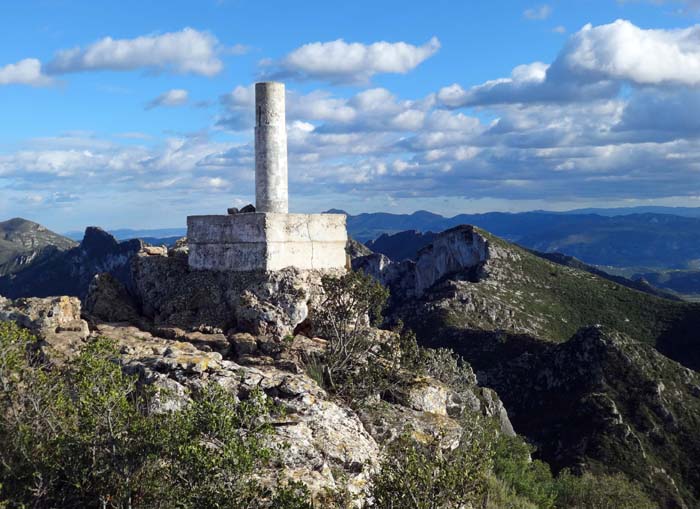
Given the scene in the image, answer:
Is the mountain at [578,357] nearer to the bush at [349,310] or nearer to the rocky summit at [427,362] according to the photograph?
the rocky summit at [427,362]

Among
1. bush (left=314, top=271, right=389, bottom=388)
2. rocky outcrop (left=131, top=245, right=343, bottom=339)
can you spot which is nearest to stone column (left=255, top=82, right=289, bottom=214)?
rocky outcrop (left=131, top=245, right=343, bottom=339)

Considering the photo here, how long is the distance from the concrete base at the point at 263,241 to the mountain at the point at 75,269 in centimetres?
14740

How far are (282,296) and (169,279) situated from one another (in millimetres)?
4924

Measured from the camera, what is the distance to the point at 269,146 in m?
24.2

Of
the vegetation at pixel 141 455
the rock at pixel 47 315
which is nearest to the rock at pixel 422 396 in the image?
the vegetation at pixel 141 455

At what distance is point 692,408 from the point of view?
6203cm

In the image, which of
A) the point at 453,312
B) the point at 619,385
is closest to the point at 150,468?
the point at 619,385

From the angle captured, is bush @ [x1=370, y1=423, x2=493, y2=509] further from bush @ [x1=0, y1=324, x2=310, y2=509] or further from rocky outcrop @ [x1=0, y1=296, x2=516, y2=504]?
bush @ [x1=0, y1=324, x2=310, y2=509]

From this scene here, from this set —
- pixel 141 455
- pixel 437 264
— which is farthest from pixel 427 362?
pixel 437 264

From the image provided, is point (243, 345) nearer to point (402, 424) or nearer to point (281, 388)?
point (281, 388)

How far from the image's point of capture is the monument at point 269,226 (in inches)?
916

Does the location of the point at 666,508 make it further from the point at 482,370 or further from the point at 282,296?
the point at 282,296

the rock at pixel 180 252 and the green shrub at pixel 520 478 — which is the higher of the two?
the rock at pixel 180 252

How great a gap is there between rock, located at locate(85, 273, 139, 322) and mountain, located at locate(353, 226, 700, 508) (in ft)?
124
